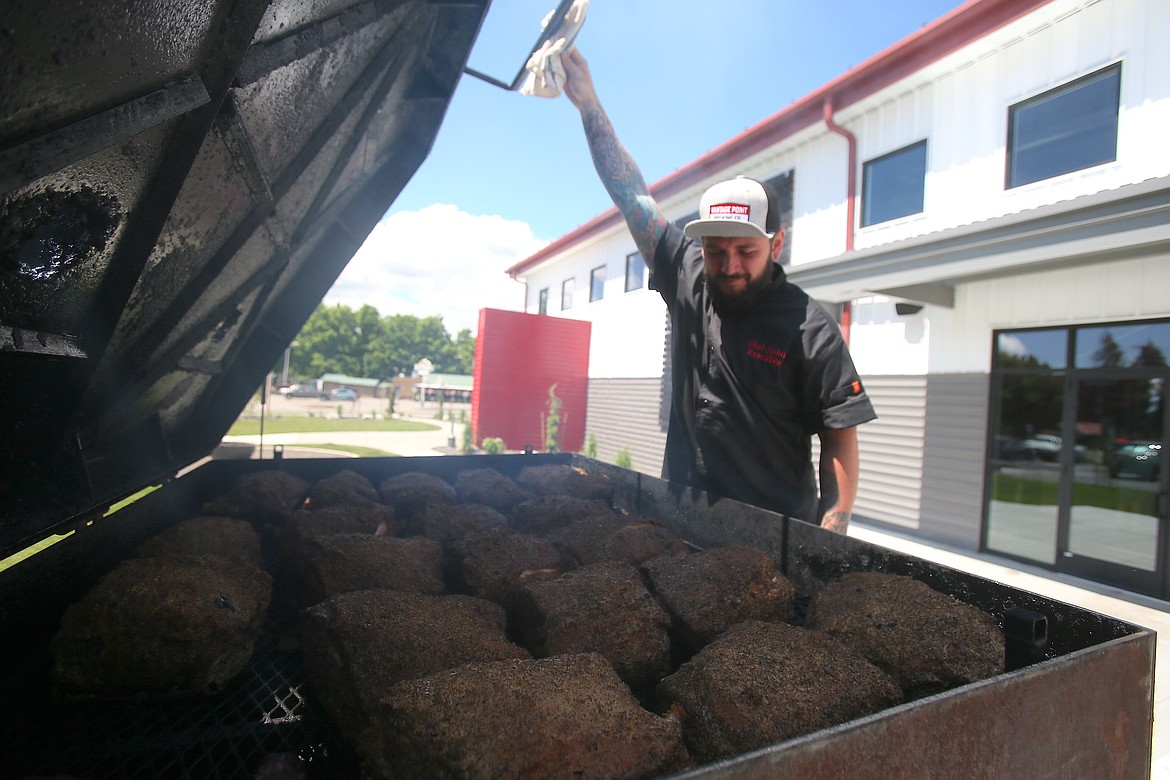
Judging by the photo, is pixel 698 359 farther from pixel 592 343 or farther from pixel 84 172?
pixel 592 343

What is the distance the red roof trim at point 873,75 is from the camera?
245 inches

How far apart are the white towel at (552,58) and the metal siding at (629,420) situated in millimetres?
9832

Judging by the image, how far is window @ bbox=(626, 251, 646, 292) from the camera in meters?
13.3

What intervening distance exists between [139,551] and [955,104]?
28.5 feet

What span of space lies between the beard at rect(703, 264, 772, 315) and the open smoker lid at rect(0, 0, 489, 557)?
1.35 m

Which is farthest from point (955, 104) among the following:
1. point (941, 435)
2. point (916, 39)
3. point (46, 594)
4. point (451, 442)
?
point (451, 442)

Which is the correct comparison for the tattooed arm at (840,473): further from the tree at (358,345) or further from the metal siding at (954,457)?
the tree at (358,345)

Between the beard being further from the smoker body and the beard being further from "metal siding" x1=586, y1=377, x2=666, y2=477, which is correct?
"metal siding" x1=586, y1=377, x2=666, y2=477

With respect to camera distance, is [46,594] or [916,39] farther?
[916,39]

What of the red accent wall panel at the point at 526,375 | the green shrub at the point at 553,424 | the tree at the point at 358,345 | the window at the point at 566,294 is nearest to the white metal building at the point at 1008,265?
the red accent wall panel at the point at 526,375

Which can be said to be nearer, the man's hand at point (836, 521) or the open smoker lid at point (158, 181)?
the open smoker lid at point (158, 181)

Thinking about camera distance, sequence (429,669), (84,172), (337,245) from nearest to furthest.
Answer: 1. (84,172)
2. (429,669)
3. (337,245)

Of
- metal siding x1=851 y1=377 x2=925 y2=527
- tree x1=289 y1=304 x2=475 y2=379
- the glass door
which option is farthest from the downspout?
tree x1=289 y1=304 x2=475 y2=379

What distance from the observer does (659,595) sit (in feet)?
5.79
